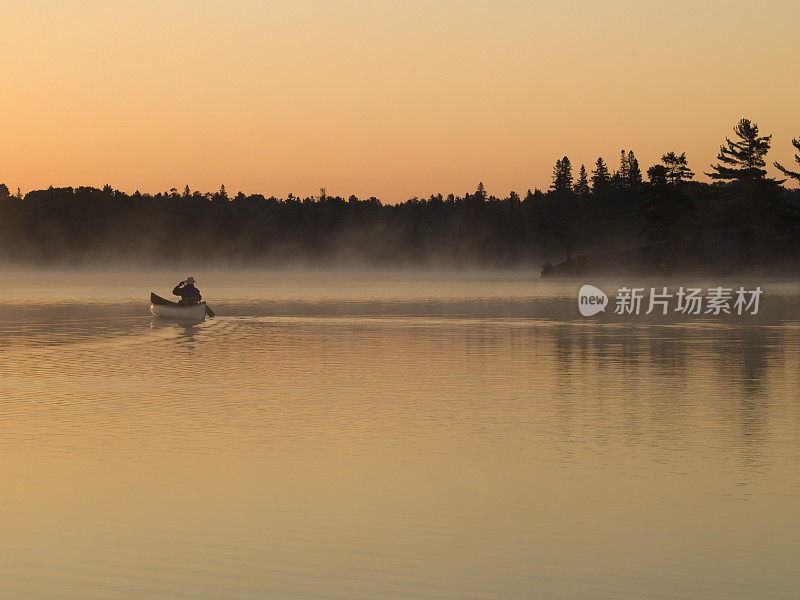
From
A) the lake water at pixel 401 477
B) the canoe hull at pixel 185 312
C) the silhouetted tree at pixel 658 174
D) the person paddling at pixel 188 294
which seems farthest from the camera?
the silhouetted tree at pixel 658 174

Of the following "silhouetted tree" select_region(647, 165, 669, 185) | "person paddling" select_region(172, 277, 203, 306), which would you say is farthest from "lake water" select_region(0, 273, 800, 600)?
"silhouetted tree" select_region(647, 165, 669, 185)

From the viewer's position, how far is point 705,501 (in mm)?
16812

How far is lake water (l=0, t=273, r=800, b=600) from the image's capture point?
13.3 metres

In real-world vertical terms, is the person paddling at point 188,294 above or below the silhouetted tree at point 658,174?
→ below

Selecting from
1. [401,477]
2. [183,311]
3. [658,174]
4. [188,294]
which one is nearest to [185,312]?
[183,311]

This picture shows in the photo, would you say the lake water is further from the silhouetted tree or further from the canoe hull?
the silhouetted tree

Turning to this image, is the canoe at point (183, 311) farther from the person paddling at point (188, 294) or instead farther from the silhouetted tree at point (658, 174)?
the silhouetted tree at point (658, 174)

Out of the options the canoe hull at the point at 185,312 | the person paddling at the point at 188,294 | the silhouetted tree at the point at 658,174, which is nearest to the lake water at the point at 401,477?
the canoe hull at the point at 185,312

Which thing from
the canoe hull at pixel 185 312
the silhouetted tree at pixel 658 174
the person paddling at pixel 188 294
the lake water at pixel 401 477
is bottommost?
the lake water at pixel 401 477

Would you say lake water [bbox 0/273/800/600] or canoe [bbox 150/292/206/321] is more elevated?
canoe [bbox 150/292/206/321]

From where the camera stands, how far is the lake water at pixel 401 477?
13258 millimetres

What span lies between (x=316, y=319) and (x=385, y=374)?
110 feet

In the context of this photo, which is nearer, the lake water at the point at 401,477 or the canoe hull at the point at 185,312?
the lake water at the point at 401,477

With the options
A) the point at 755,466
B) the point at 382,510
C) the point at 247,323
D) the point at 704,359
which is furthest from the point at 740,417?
the point at 247,323
